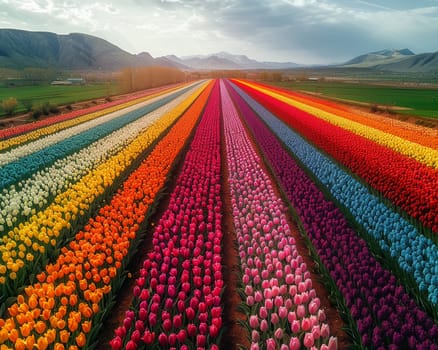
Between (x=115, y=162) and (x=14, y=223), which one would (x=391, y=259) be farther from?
(x=115, y=162)

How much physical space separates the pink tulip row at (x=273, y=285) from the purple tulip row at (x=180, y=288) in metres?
0.48

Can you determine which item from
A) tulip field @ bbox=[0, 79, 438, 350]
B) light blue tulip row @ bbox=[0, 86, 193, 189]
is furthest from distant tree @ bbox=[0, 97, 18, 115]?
tulip field @ bbox=[0, 79, 438, 350]

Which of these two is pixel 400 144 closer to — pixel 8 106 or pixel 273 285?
pixel 273 285

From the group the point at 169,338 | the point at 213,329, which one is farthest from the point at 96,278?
the point at 213,329

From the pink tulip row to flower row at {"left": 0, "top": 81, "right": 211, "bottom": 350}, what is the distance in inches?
78.6

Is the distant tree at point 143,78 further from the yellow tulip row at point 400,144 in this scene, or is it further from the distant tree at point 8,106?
the yellow tulip row at point 400,144

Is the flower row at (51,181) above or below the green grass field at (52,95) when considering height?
above

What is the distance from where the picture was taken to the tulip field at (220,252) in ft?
13.4

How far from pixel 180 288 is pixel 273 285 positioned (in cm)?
143

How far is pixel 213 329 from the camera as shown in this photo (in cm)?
397

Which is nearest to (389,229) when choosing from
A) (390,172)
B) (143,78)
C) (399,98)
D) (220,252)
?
(220,252)

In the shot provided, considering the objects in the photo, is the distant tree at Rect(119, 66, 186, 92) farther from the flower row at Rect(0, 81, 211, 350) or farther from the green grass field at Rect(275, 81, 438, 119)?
the flower row at Rect(0, 81, 211, 350)

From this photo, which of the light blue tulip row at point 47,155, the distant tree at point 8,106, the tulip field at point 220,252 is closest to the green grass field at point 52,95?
the distant tree at point 8,106

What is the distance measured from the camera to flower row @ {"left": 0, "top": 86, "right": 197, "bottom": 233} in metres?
7.45
